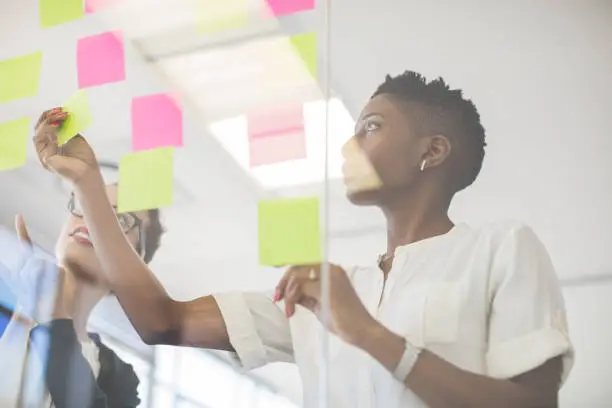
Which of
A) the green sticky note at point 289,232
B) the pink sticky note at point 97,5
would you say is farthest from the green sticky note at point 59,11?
the green sticky note at point 289,232

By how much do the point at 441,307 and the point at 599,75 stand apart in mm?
411

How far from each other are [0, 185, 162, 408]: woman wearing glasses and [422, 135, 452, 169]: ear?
448mm

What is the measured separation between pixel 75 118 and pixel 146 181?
0.19 metres

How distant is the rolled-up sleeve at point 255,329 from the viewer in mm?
1092

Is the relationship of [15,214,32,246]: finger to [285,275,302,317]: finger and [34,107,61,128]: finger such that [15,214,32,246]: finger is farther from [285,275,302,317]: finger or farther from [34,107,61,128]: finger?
[285,275,302,317]: finger

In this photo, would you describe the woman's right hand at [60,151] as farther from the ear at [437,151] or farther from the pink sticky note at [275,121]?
the ear at [437,151]

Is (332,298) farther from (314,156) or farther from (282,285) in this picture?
(314,156)

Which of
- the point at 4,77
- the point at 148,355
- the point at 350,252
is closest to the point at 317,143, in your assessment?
the point at 350,252

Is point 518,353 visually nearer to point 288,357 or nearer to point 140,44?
point 288,357

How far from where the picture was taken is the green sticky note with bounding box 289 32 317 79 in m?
1.21

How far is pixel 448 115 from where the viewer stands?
1.11 meters

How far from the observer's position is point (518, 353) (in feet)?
3.11

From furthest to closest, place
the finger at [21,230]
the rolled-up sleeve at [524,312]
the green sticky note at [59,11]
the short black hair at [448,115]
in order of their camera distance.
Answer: the green sticky note at [59,11] < the finger at [21,230] < the short black hair at [448,115] < the rolled-up sleeve at [524,312]

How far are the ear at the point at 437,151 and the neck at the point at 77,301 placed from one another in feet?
1.83
